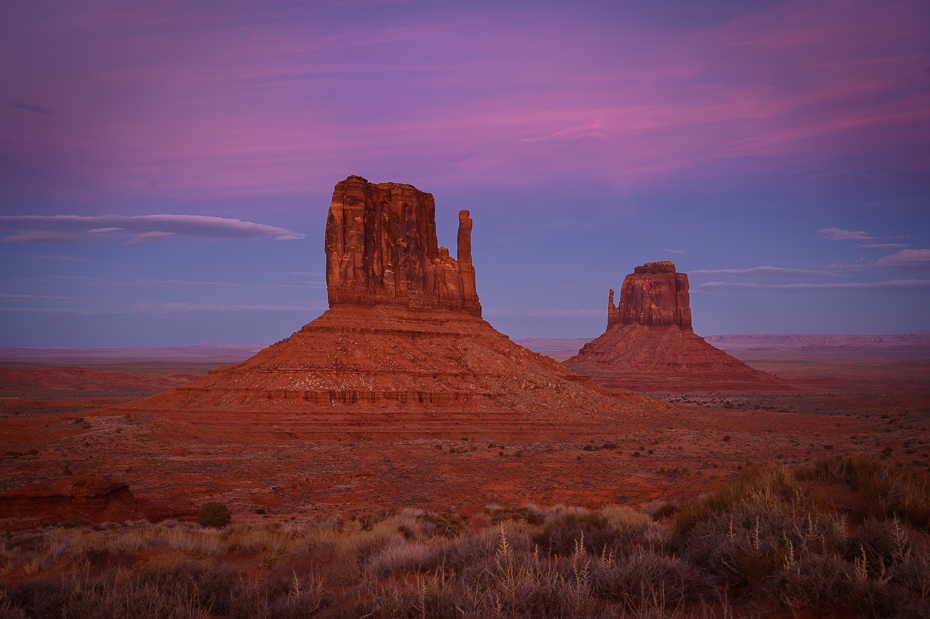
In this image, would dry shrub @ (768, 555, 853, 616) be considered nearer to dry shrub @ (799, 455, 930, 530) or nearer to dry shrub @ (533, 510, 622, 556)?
dry shrub @ (533, 510, 622, 556)

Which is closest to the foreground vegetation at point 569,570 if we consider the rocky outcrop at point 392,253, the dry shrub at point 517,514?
the dry shrub at point 517,514

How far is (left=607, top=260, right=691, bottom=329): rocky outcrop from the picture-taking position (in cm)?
14350

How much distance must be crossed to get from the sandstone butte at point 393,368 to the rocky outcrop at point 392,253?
0.38 ft

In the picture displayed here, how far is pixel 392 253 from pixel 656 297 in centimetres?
9717

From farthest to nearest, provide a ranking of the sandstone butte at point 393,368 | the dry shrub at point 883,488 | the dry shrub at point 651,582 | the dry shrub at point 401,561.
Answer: the sandstone butte at point 393,368, the dry shrub at point 883,488, the dry shrub at point 401,561, the dry shrub at point 651,582

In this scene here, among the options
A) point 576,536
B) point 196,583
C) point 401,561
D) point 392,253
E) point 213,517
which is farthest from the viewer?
point 392,253

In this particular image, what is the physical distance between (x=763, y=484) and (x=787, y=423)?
156ft

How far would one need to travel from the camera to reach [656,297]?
144750mm

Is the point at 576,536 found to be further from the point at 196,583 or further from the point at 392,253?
the point at 392,253

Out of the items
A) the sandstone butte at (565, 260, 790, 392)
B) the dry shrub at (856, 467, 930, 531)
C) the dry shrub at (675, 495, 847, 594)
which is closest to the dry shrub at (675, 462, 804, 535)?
the dry shrub at (675, 495, 847, 594)

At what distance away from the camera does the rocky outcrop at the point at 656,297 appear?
143500 mm

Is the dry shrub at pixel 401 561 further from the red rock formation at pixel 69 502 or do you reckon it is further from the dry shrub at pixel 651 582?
the red rock formation at pixel 69 502

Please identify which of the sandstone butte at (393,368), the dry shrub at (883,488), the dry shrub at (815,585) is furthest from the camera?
the sandstone butte at (393,368)

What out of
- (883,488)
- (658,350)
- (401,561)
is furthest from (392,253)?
(658,350)
